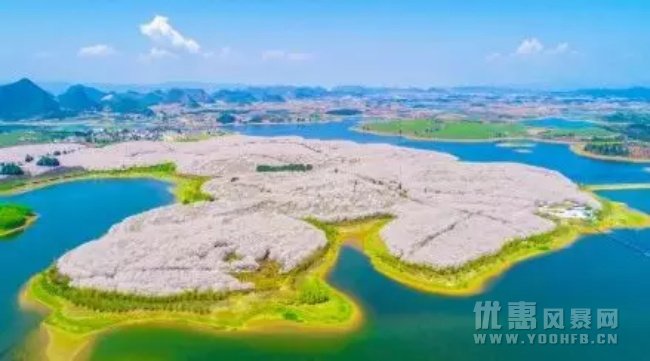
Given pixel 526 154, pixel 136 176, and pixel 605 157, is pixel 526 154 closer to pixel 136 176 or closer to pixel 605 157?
pixel 605 157

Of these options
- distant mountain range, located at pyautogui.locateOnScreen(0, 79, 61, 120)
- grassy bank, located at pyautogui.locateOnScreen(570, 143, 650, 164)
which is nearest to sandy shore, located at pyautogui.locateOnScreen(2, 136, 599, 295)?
grassy bank, located at pyautogui.locateOnScreen(570, 143, 650, 164)

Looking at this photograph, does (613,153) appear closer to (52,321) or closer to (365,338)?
(365,338)

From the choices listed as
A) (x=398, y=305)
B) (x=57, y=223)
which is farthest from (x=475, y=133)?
(x=398, y=305)

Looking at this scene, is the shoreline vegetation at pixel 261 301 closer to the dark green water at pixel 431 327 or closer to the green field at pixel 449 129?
the dark green water at pixel 431 327

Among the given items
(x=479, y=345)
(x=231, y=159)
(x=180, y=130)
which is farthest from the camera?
(x=180, y=130)

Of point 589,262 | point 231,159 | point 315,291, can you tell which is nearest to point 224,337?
point 315,291

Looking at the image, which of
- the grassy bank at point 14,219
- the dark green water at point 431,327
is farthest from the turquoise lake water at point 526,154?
the grassy bank at point 14,219

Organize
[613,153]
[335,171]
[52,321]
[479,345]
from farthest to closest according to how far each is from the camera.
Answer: [613,153] < [335,171] < [52,321] < [479,345]
